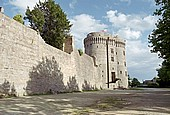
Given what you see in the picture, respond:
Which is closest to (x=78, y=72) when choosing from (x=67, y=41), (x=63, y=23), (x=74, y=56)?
(x=74, y=56)

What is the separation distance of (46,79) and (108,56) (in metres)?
35.7

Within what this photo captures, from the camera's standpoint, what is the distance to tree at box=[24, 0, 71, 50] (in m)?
28.4

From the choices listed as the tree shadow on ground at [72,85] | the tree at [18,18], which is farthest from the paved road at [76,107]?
the tree shadow on ground at [72,85]

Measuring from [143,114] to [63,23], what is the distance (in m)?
22.6

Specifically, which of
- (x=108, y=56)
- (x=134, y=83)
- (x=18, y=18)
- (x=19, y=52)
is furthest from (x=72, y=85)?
(x=134, y=83)

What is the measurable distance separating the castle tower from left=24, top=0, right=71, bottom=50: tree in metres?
24.4

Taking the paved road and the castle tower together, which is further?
the castle tower

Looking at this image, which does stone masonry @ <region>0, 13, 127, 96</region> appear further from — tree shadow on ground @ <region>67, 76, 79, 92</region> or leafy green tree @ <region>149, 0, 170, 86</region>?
leafy green tree @ <region>149, 0, 170, 86</region>

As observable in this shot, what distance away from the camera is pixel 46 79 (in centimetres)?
2177

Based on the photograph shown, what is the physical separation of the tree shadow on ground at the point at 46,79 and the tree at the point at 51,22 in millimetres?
5684

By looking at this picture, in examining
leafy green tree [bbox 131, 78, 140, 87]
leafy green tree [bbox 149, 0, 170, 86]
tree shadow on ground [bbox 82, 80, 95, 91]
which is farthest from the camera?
leafy green tree [bbox 131, 78, 140, 87]

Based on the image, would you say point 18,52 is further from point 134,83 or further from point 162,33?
point 134,83

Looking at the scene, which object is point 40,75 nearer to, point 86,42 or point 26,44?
point 26,44

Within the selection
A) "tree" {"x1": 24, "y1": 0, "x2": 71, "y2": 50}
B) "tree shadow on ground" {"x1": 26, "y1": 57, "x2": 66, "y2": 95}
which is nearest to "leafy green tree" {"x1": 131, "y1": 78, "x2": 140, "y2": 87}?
"tree" {"x1": 24, "y1": 0, "x2": 71, "y2": 50}
